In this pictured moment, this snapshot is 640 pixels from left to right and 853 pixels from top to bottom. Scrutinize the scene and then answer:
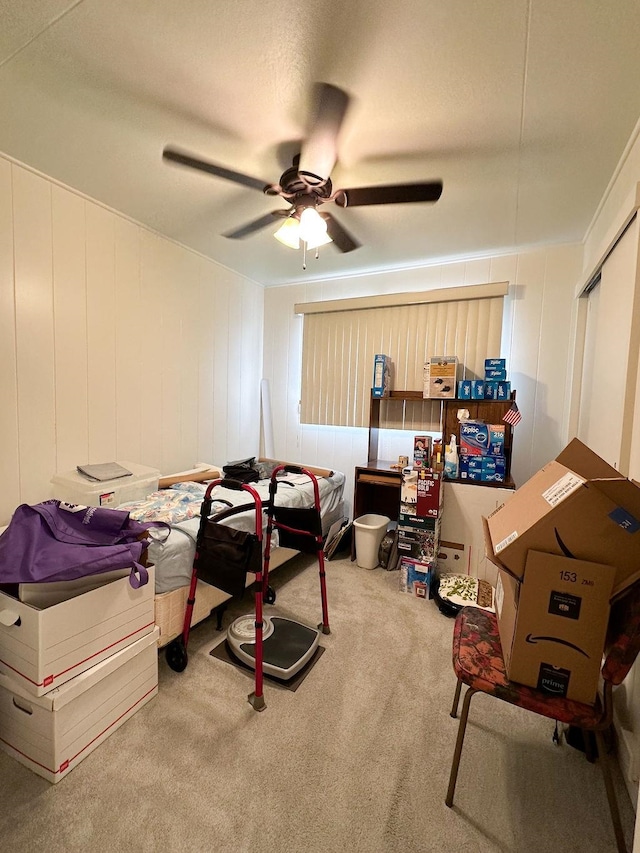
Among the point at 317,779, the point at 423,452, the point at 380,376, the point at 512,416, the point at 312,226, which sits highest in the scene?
the point at 312,226

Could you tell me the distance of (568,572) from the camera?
112 cm

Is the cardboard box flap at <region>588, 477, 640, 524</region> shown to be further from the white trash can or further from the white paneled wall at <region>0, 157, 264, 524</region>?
the white paneled wall at <region>0, 157, 264, 524</region>

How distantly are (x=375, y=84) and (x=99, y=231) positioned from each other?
2.05 meters

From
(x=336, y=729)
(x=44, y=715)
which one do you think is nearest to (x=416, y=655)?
(x=336, y=729)

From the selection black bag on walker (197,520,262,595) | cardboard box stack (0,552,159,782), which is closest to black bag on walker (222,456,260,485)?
black bag on walker (197,520,262,595)

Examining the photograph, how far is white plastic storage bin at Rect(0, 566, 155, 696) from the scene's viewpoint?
1.26 m

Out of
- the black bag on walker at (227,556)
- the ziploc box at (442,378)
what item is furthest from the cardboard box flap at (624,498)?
the ziploc box at (442,378)

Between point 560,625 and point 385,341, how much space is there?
2.79m

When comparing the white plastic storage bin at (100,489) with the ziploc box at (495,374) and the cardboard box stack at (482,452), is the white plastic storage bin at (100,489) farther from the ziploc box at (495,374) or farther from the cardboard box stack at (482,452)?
the ziploc box at (495,374)

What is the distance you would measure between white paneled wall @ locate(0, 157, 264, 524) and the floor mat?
4.83ft

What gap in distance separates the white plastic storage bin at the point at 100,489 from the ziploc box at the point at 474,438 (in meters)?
2.36

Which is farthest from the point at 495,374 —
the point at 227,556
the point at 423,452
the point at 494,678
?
the point at 227,556

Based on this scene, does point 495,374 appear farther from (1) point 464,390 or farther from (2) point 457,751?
(2) point 457,751

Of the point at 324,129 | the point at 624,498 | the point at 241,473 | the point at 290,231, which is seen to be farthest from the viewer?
the point at 241,473
